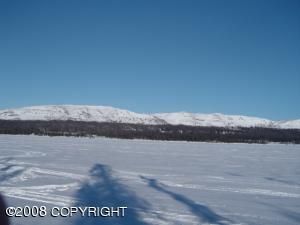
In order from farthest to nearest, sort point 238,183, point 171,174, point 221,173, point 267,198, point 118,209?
1. point 221,173
2. point 171,174
3. point 238,183
4. point 267,198
5. point 118,209

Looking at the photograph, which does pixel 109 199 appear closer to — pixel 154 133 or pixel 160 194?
pixel 160 194

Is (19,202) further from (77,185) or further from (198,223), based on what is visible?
(198,223)

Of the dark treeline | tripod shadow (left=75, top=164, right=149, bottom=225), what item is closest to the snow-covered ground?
tripod shadow (left=75, top=164, right=149, bottom=225)

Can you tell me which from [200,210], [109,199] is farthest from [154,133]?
[200,210]

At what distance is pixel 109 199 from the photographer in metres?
9.19

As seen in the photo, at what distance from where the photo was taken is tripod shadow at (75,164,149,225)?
7.13 metres

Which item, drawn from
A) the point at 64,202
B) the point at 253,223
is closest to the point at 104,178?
the point at 64,202

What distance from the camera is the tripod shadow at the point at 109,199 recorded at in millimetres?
7133

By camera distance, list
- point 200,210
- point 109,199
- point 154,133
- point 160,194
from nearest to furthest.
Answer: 1. point 200,210
2. point 109,199
3. point 160,194
4. point 154,133

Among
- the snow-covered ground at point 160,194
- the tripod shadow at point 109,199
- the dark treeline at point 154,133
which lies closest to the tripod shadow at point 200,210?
the snow-covered ground at point 160,194

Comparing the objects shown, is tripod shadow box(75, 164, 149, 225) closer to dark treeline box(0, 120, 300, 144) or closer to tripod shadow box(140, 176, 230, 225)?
tripod shadow box(140, 176, 230, 225)

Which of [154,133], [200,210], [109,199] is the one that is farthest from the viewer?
[154,133]

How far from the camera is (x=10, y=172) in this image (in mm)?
13289

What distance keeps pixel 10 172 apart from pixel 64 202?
5.82 meters
